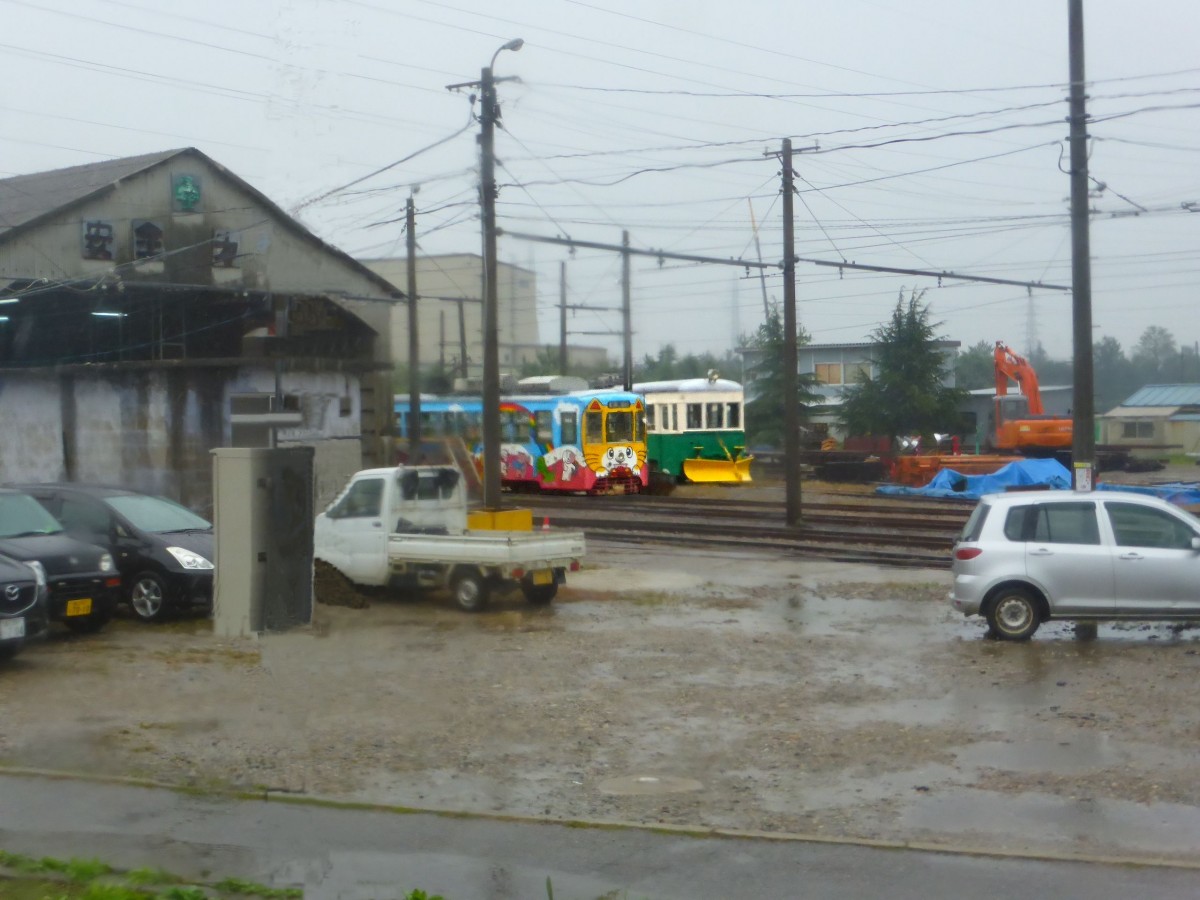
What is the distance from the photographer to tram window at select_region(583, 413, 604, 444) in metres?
33.0

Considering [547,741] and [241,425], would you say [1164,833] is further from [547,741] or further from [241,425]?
[241,425]

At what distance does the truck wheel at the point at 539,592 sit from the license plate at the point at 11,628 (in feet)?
→ 18.9

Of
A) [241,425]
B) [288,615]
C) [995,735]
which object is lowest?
[995,735]

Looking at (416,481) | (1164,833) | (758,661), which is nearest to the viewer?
(1164,833)

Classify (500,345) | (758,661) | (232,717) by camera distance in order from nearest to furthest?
(232,717) < (758,661) < (500,345)

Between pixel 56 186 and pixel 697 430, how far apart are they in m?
19.6

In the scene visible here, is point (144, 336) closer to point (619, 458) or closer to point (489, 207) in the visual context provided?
point (489, 207)

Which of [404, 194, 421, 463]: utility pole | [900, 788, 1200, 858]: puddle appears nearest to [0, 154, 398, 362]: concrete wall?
[404, 194, 421, 463]: utility pole

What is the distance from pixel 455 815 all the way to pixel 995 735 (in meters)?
4.18

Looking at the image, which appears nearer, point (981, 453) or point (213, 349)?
point (213, 349)

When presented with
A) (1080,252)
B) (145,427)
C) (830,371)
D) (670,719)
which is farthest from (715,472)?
(830,371)

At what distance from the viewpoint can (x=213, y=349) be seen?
A: 23016 millimetres

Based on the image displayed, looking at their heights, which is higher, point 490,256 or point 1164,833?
point 490,256

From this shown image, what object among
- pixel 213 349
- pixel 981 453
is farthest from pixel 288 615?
pixel 981 453
